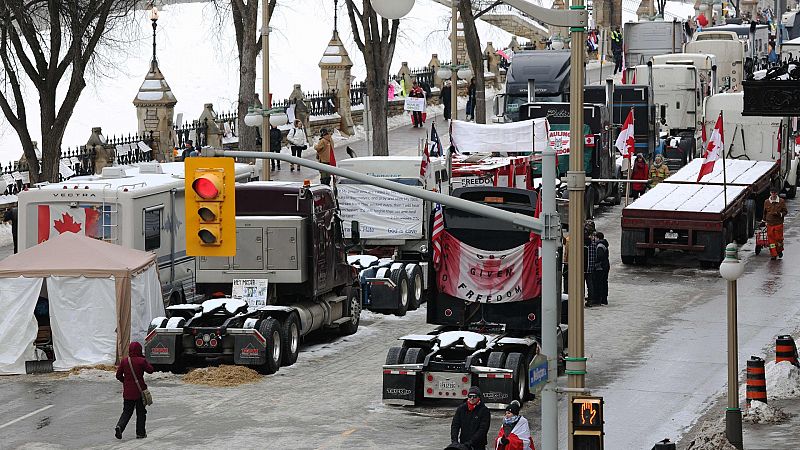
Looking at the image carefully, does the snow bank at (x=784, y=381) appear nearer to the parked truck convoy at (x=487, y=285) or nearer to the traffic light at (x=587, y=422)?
the parked truck convoy at (x=487, y=285)

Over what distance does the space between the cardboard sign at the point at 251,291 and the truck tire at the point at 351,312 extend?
7.81 ft

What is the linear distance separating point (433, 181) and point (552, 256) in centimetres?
1701

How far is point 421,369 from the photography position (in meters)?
21.2

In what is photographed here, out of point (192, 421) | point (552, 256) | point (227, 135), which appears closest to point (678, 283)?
point (192, 421)

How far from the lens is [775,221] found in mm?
33344

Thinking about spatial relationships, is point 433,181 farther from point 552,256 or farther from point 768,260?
point 552,256

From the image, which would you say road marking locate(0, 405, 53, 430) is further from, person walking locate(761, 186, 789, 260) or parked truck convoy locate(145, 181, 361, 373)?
person walking locate(761, 186, 789, 260)

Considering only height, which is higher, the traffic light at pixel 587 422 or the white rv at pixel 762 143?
the white rv at pixel 762 143

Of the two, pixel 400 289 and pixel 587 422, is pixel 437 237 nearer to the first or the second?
pixel 400 289

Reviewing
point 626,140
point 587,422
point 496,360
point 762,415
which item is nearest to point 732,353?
point 762,415

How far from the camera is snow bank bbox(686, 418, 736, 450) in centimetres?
1831

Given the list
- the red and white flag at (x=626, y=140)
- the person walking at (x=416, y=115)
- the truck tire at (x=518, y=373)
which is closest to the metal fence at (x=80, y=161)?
the red and white flag at (x=626, y=140)

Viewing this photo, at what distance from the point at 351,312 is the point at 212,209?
37.4ft

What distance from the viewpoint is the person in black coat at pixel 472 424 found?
57.9 ft
